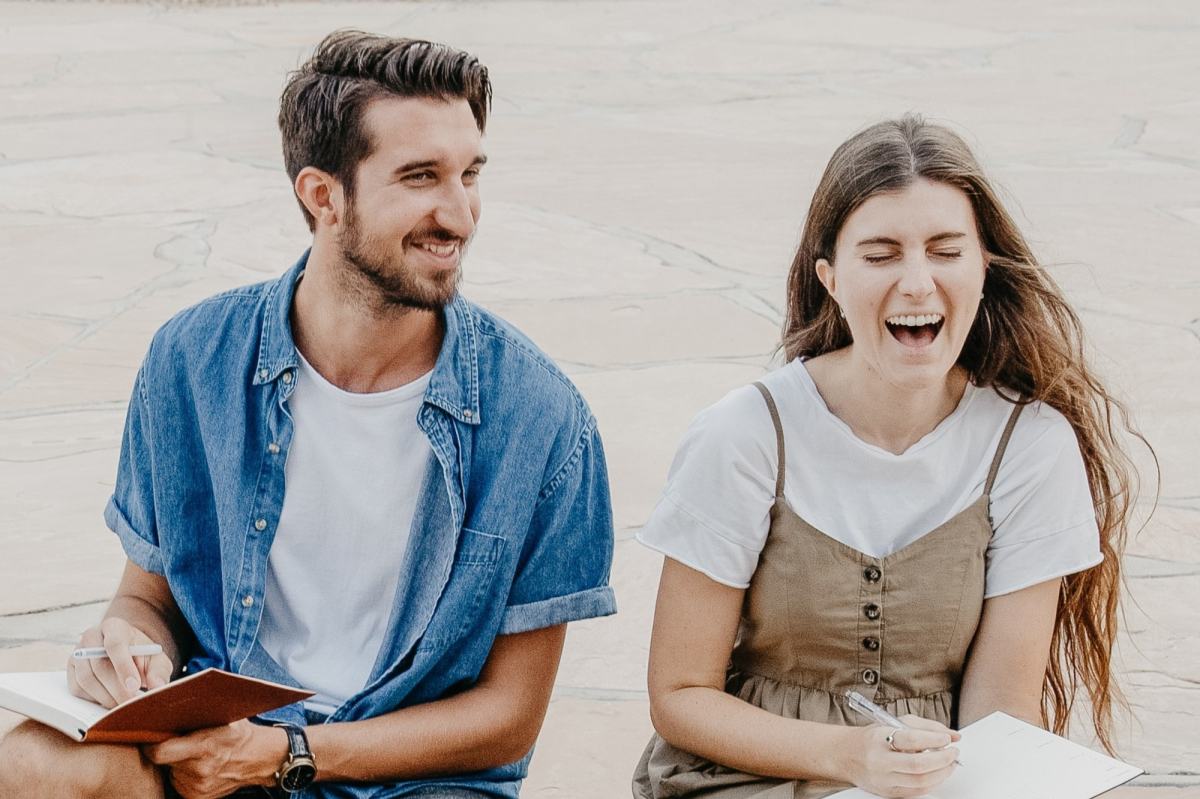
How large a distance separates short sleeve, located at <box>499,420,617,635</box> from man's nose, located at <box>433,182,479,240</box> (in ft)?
1.09

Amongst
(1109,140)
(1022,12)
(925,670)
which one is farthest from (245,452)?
(1022,12)

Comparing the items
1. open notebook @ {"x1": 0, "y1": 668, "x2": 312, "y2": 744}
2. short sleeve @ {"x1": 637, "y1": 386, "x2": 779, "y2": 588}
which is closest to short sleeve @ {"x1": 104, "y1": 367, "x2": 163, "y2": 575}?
open notebook @ {"x1": 0, "y1": 668, "x2": 312, "y2": 744}

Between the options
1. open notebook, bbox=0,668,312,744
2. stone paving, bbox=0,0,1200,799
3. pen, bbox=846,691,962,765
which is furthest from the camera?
stone paving, bbox=0,0,1200,799

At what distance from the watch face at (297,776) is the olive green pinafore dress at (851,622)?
493 millimetres

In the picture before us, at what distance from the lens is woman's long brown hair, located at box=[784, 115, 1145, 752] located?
2.35 metres

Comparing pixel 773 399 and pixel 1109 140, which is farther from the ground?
pixel 1109 140

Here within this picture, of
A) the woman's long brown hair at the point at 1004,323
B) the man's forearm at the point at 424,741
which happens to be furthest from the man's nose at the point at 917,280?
the man's forearm at the point at 424,741

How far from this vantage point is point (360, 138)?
2420 millimetres

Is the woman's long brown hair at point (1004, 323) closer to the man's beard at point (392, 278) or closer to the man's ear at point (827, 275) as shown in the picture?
the man's ear at point (827, 275)

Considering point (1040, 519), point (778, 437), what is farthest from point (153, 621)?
point (1040, 519)

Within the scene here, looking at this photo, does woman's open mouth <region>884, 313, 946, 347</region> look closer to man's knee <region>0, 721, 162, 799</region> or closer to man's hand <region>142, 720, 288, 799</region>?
man's hand <region>142, 720, 288, 799</region>

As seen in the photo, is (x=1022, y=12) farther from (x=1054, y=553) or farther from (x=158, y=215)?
(x=1054, y=553)

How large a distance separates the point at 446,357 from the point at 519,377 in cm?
11

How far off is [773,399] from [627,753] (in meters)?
1.02
